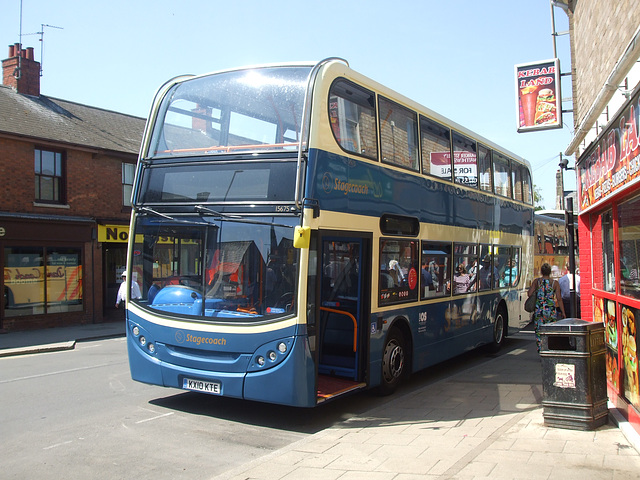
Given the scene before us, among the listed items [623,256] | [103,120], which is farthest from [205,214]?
[103,120]

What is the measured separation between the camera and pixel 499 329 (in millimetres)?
13781

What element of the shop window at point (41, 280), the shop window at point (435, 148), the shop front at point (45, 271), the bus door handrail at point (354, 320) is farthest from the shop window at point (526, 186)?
the shop window at point (41, 280)

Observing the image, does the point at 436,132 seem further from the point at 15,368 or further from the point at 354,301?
the point at 15,368

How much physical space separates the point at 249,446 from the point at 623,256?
15.0 ft

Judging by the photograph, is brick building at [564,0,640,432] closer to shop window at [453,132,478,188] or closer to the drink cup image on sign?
shop window at [453,132,478,188]

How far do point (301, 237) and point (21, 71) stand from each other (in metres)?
19.0

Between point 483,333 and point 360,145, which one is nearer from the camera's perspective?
point 360,145

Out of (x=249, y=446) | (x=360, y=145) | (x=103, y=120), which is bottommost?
(x=249, y=446)

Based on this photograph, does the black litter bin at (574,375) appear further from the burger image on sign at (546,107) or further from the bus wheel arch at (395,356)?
the burger image on sign at (546,107)

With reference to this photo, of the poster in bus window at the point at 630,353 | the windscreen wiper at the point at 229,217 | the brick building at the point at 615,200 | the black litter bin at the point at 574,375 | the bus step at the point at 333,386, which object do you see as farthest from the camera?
the bus step at the point at 333,386

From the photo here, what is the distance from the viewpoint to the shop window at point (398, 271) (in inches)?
335

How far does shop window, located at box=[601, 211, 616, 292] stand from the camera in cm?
738

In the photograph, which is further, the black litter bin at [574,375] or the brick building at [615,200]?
the black litter bin at [574,375]

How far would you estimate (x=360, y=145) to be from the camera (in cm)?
796
